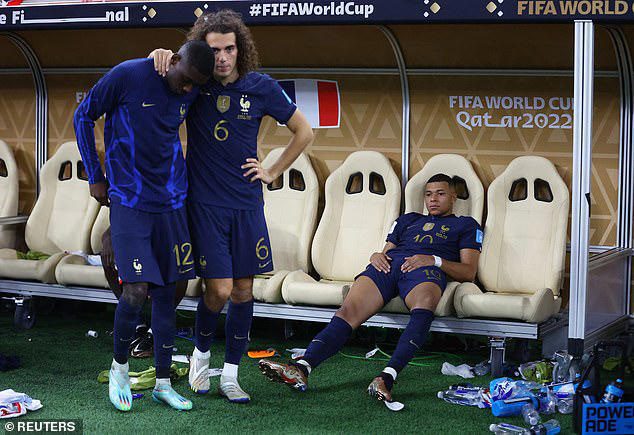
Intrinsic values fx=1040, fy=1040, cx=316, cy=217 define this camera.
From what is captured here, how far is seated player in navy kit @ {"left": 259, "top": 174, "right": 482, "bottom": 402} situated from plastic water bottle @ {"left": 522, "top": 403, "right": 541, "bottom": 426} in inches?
25.0

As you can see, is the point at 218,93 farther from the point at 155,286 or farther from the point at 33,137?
the point at 33,137

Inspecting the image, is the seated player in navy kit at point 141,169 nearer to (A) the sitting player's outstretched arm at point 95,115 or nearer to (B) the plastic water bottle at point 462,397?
(A) the sitting player's outstretched arm at point 95,115

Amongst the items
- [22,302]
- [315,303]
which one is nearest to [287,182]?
[315,303]

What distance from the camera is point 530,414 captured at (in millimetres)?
4641

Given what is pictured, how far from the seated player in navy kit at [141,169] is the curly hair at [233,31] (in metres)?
0.20

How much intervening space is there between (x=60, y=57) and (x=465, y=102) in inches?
120

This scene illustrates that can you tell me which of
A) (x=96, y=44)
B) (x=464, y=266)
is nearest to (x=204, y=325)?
(x=464, y=266)

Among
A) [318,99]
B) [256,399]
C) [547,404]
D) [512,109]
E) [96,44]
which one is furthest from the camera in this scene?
[96,44]

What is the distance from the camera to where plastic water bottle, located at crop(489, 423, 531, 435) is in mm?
4398

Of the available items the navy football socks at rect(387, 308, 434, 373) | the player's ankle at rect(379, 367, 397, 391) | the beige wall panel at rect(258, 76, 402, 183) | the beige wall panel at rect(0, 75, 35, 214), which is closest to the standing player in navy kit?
the player's ankle at rect(379, 367, 397, 391)

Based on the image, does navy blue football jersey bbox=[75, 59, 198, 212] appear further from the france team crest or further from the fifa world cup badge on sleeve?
the fifa world cup badge on sleeve

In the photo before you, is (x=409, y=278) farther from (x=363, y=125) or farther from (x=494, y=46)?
(x=494, y=46)

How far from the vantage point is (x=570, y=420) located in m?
4.72

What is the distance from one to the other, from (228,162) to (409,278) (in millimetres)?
1446
